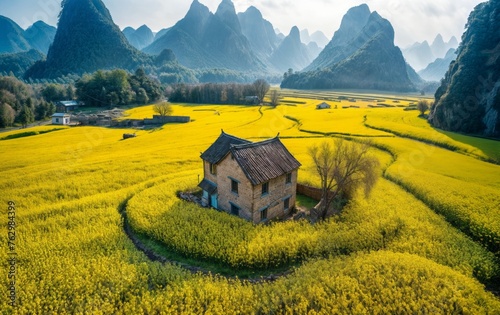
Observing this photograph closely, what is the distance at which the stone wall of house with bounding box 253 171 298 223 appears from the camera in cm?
2133

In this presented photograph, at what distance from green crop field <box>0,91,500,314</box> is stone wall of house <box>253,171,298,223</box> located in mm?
1665

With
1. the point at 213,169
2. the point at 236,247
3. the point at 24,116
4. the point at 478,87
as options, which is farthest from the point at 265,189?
the point at 24,116

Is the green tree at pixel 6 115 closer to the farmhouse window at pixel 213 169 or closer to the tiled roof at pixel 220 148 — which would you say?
the tiled roof at pixel 220 148

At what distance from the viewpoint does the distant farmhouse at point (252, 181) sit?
21234 mm

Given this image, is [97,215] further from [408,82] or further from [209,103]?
[408,82]

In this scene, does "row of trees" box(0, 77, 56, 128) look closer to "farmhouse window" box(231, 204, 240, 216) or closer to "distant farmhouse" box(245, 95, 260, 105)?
"distant farmhouse" box(245, 95, 260, 105)

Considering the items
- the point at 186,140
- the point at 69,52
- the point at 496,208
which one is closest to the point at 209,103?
the point at 186,140

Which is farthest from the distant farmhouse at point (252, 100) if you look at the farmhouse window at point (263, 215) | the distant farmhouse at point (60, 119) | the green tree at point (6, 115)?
the farmhouse window at point (263, 215)

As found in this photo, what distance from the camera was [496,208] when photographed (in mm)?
23016

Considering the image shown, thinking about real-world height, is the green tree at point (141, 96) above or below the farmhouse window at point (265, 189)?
above

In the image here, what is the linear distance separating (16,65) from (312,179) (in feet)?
699

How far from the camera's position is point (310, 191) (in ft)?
89.8

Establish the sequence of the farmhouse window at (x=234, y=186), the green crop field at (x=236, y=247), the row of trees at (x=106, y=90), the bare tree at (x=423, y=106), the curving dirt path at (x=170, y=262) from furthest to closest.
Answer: the row of trees at (x=106, y=90) → the bare tree at (x=423, y=106) → the farmhouse window at (x=234, y=186) → the curving dirt path at (x=170, y=262) → the green crop field at (x=236, y=247)

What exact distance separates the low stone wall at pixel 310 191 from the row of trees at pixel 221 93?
81.4m
